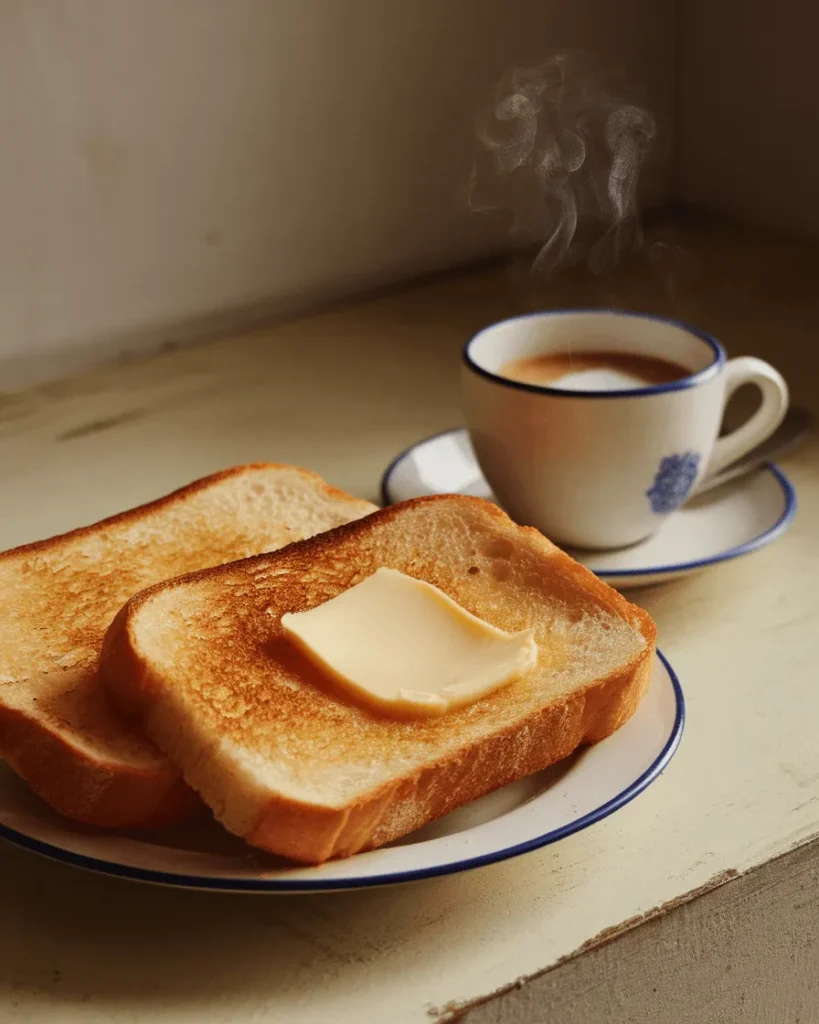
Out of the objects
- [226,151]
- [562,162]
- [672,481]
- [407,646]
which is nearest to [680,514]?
[672,481]

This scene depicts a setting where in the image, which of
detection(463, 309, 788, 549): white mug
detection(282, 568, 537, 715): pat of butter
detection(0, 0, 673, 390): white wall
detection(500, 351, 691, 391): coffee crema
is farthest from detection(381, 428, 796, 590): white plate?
detection(0, 0, 673, 390): white wall

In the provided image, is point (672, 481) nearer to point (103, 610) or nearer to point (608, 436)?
point (608, 436)

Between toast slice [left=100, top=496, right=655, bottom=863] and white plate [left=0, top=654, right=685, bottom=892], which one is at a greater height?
toast slice [left=100, top=496, right=655, bottom=863]

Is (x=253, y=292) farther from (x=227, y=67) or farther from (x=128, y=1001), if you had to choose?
(x=128, y=1001)

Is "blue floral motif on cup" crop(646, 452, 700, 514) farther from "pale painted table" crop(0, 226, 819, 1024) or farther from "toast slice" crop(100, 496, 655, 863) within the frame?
"toast slice" crop(100, 496, 655, 863)

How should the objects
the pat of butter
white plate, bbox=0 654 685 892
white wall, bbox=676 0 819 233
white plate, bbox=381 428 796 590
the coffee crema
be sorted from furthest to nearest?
white wall, bbox=676 0 819 233, the coffee crema, white plate, bbox=381 428 796 590, the pat of butter, white plate, bbox=0 654 685 892

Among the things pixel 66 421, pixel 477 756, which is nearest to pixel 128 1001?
pixel 477 756

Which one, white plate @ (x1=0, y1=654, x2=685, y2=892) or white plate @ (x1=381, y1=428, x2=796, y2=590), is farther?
white plate @ (x1=381, y1=428, x2=796, y2=590)

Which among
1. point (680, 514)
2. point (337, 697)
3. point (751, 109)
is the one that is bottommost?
point (680, 514)
